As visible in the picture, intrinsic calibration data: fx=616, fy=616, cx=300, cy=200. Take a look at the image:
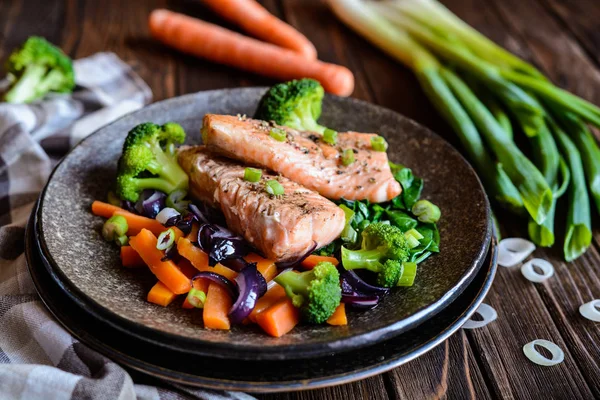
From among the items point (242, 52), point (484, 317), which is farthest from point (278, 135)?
point (242, 52)

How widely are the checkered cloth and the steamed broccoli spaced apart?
86 cm

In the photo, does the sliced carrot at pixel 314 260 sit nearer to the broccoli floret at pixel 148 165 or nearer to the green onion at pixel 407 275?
the green onion at pixel 407 275

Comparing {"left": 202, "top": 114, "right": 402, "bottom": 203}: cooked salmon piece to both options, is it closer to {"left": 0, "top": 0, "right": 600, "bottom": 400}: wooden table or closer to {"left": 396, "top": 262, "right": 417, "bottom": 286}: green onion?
{"left": 396, "top": 262, "right": 417, "bottom": 286}: green onion

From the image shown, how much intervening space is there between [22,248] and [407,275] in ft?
7.24

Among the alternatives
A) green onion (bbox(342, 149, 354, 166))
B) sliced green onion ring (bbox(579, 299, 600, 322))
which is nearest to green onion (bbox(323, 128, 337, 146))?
green onion (bbox(342, 149, 354, 166))

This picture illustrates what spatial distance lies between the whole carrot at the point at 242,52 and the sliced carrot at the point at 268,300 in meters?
2.86

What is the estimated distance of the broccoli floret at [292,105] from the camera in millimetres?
3928

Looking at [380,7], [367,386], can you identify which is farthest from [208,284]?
[380,7]

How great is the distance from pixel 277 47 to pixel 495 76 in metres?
1.99

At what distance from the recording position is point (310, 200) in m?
3.28

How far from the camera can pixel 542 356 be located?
3184 millimetres

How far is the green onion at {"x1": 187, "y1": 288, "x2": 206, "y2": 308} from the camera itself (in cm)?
293

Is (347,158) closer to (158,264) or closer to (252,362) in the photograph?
(158,264)

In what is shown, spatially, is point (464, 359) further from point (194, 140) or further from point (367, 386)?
point (194, 140)
